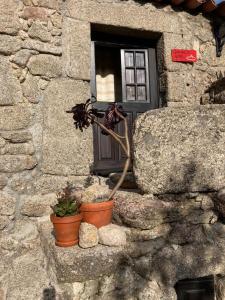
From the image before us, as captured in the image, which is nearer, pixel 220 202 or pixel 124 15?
pixel 220 202

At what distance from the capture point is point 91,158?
310 cm

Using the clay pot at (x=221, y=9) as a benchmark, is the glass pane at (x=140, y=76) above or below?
below

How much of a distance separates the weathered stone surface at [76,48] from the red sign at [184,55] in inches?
46.2

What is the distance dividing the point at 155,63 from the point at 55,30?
1.45 metres

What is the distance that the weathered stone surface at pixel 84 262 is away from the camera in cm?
180

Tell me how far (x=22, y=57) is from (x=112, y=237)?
1949 mm

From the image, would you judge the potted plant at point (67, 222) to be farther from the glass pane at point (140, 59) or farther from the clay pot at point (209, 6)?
the clay pot at point (209, 6)

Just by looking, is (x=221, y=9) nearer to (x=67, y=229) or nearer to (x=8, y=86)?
(x=8, y=86)

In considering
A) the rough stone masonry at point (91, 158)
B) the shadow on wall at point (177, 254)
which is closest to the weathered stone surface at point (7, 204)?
the rough stone masonry at point (91, 158)

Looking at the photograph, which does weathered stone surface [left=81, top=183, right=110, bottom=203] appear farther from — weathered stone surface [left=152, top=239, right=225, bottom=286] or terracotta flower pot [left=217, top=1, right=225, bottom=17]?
terracotta flower pot [left=217, top=1, right=225, bottom=17]

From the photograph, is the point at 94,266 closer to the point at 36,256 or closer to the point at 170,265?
the point at 170,265

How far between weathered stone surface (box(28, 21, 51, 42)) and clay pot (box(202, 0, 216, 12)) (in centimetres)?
207

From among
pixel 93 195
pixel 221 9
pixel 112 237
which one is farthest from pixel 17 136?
pixel 221 9

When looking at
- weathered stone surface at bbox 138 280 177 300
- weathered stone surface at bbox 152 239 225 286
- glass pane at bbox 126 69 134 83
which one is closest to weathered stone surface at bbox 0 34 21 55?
glass pane at bbox 126 69 134 83
